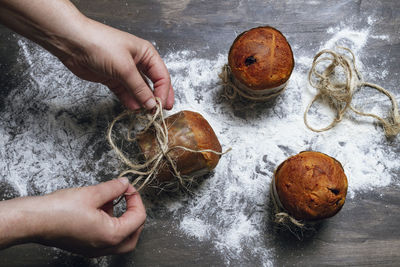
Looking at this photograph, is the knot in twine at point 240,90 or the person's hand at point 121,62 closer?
the person's hand at point 121,62

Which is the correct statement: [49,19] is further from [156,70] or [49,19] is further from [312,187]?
[312,187]

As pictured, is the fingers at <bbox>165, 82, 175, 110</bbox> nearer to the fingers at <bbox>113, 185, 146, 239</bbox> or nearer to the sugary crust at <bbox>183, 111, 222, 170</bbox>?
the sugary crust at <bbox>183, 111, 222, 170</bbox>

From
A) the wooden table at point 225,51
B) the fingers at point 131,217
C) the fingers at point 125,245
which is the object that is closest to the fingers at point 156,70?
the wooden table at point 225,51

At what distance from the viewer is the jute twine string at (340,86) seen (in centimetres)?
124

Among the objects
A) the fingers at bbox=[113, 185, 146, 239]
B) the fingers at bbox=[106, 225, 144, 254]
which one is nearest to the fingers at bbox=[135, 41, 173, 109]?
the fingers at bbox=[113, 185, 146, 239]

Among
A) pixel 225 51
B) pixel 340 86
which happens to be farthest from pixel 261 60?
pixel 340 86

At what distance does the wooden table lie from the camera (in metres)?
1.20

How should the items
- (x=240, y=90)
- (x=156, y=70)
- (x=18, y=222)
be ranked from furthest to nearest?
(x=240, y=90) → (x=156, y=70) → (x=18, y=222)

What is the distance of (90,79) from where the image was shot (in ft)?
3.97

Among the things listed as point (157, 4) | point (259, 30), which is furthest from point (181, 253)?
point (157, 4)

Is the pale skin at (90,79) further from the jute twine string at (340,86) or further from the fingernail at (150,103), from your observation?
the jute twine string at (340,86)

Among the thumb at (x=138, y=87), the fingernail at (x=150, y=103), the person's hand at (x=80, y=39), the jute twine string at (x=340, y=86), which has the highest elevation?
the person's hand at (x=80, y=39)

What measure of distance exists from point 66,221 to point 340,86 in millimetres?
1045

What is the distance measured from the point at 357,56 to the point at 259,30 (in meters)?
0.46
